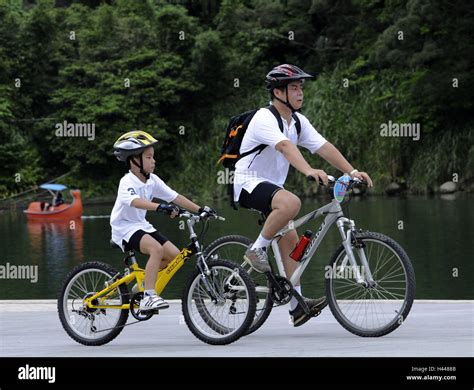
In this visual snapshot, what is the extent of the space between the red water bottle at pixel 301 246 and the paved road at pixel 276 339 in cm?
55

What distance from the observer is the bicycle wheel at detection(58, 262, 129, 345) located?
27.4 feet

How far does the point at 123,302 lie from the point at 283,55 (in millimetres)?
42933

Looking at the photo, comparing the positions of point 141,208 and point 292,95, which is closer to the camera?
point 141,208

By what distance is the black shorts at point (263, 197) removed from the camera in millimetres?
8250

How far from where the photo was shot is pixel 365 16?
47031mm

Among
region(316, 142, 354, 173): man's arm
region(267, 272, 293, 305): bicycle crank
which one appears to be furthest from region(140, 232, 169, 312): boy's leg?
region(316, 142, 354, 173): man's arm

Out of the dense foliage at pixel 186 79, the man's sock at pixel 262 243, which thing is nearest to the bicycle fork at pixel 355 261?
the man's sock at pixel 262 243

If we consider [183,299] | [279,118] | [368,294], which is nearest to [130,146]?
[279,118]

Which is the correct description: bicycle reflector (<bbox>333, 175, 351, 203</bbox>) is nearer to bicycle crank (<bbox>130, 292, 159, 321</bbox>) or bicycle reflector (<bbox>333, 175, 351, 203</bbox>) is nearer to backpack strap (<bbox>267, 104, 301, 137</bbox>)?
backpack strap (<bbox>267, 104, 301, 137</bbox>)

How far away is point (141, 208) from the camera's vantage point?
820 centimetres

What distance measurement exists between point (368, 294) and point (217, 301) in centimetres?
102

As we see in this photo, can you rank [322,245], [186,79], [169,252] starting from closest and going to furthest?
[169,252]
[322,245]
[186,79]

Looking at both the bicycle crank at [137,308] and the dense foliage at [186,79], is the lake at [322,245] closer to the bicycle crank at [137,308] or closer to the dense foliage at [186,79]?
the bicycle crank at [137,308]

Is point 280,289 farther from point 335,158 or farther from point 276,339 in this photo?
point 335,158
